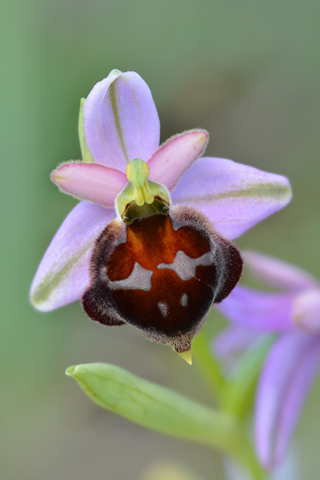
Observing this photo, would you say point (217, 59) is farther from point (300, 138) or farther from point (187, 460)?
point (187, 460)

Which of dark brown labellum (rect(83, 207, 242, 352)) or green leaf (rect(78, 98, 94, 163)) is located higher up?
green leaf (rect(78, 98, 94, 163))

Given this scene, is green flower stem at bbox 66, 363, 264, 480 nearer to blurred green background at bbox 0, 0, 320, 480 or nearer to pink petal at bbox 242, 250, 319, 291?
pink petal at bbox 242, 250, 319, 291

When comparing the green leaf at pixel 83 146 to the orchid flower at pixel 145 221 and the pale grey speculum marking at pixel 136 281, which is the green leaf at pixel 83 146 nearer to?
Result: the orchid flower at pixel 145 221

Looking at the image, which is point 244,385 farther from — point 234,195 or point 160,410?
point 234,195

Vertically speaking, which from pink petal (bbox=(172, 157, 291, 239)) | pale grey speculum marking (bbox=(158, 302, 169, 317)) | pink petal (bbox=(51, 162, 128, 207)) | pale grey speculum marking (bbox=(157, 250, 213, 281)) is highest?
pink petal (bbox=(51, 162, 128, 207))

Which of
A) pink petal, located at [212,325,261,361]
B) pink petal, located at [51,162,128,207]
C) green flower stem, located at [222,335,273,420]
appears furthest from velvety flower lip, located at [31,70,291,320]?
pink petal, located at [212,325,261,361]

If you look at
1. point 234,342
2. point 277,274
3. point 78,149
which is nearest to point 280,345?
point 277,274

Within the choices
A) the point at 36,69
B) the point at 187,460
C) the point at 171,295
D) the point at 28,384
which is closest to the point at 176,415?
the point at 171,295

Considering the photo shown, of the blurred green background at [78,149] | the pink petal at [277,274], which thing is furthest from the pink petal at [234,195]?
the blurred green background at [78,149]
